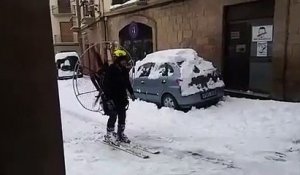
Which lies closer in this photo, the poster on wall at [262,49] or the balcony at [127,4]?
the poster on wall at [262,49]

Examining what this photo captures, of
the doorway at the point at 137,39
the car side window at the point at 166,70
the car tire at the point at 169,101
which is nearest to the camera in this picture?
the car tire at the point at 169,101

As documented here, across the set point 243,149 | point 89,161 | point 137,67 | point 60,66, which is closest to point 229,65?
point 137,67

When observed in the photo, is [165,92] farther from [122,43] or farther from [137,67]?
[122,43]

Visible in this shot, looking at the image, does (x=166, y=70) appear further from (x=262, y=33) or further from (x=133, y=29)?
(x=133, y=29)

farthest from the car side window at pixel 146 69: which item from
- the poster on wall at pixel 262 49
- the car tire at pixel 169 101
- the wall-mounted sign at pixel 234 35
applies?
the poster on wall at pixel 262 49

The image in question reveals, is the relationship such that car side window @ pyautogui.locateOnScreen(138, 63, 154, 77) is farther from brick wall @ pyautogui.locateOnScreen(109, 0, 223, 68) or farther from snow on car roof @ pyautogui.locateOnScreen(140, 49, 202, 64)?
brick wall @ pyautogui.locateOnScreen(109, 0, 223, 68)

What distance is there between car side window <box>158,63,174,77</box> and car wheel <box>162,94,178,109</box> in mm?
575

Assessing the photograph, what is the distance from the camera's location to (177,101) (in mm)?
8844

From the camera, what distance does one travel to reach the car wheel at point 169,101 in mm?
8996

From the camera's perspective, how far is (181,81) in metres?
8.70

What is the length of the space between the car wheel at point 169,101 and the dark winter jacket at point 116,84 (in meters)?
2.81

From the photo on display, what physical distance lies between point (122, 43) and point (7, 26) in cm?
1692

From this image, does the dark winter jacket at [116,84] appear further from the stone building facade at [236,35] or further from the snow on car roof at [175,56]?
the stone building facade at [236,35]

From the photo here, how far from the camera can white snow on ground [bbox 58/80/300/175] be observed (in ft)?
16.6
